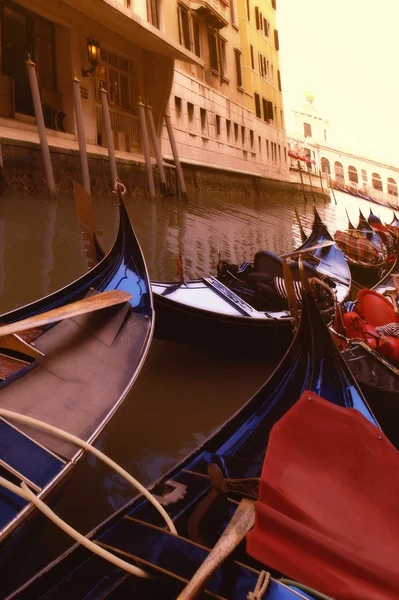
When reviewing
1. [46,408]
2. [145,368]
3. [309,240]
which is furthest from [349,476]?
[309,240]

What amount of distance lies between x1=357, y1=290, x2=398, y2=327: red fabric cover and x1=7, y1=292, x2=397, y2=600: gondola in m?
1.56

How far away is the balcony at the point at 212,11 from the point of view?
12.4 metres

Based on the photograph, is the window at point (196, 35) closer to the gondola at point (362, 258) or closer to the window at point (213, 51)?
the window at point (213, 51)

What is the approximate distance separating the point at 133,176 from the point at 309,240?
3867 millimetres

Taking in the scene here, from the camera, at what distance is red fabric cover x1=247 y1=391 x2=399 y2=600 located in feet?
3.57

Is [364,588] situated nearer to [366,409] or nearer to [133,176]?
[366,409]

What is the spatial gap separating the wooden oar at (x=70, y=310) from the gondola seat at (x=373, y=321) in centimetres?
122

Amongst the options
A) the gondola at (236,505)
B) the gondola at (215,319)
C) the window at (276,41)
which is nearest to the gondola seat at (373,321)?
the gondola at (215,319)

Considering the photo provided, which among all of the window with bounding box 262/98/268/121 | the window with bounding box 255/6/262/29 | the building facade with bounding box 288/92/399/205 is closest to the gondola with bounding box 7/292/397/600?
the window with bounding box 262/98/268/121

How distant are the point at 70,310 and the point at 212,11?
1271 cm

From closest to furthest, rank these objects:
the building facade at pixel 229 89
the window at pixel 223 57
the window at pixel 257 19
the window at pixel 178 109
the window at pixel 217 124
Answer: the window at pixel 178 109 < the building facade at pixel 229 89 < the window at pixel 217 124 < the window at pixel 223 57 < the window at pixel 257 19

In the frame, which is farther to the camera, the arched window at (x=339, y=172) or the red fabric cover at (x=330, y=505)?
the arched window at (x=339, y=172)

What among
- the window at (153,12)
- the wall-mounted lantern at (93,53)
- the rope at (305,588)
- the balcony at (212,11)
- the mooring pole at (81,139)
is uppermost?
the balcony at (212,11)

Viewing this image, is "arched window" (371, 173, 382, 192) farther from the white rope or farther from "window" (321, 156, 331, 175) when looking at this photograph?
the white rope
